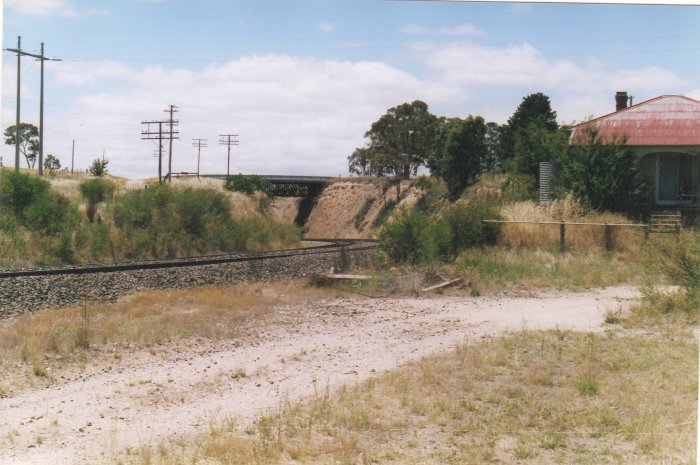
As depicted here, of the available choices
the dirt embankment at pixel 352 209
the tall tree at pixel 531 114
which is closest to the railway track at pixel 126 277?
the tall tree at pixel 531 114

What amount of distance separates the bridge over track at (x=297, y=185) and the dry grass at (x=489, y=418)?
200 feet

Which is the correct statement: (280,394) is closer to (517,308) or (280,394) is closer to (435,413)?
(435,413)

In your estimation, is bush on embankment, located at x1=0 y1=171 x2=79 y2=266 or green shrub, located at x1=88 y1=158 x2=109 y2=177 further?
green shrub, located at x1=88 y1=158 x2=109 y2=177

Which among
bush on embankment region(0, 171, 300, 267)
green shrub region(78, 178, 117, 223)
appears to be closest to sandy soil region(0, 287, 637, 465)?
bush on embankment region(0, 171, 300, 267)

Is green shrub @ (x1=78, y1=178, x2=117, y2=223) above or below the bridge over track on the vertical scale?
below

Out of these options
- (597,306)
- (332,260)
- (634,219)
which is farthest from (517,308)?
(634,219)

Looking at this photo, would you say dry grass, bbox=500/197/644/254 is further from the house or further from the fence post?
the house

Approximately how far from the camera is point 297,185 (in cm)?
7488

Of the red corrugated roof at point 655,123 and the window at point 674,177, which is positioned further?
the window at point 674,177

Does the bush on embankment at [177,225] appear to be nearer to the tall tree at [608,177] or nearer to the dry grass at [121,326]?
the dry grass at [121,326]

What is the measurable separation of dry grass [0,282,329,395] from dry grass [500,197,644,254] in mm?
10670

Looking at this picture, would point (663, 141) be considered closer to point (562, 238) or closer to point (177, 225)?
point (562, 238)

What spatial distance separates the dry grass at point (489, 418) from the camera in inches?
259

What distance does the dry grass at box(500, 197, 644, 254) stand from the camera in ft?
78.3
